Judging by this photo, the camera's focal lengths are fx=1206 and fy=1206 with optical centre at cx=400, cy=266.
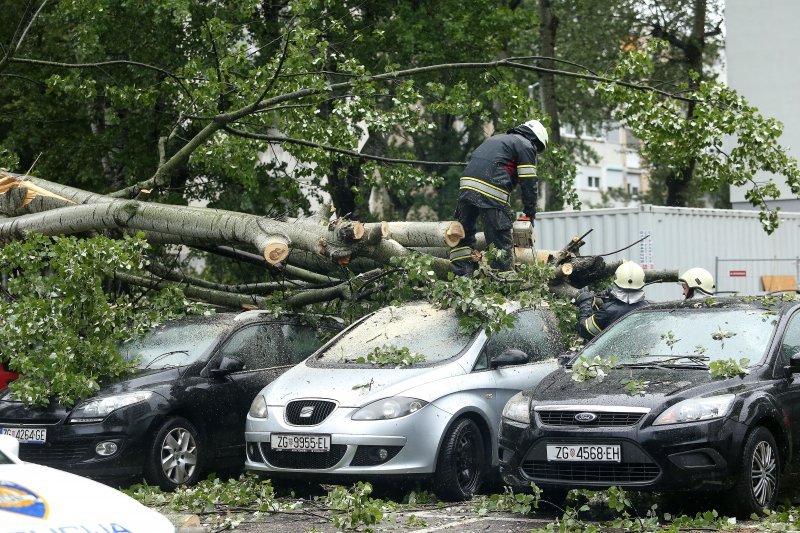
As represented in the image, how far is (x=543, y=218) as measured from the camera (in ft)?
64.3

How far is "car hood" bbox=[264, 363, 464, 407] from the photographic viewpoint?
9.10m

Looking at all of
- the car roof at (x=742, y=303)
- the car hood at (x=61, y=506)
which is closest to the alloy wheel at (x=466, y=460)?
the car roof at (x=742, y=303)

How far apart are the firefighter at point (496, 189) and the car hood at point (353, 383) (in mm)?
2228

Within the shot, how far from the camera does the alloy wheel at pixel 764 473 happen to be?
308 inches

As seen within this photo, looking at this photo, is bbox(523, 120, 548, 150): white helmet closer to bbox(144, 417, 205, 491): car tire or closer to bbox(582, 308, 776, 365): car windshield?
bbox(582, 308, 776, 365): car windshield

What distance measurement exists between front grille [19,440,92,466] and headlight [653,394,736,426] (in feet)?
15.4

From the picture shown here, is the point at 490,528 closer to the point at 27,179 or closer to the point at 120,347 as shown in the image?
the point at 120,347

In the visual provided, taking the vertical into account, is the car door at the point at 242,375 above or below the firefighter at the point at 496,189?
below

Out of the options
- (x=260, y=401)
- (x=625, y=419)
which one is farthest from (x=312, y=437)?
(x=625, y=419)

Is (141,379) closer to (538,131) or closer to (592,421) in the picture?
(592,421)

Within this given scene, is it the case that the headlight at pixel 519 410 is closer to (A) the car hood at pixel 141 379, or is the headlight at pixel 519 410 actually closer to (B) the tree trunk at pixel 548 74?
(A) the car hood at pixel 141 379

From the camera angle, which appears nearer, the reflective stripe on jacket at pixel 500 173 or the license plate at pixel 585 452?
the license plate at pixel 585 452

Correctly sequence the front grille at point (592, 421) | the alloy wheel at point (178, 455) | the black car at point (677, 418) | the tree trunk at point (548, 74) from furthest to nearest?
1. the tree trunk at point (548, 74)
2. the alloy wheel at point (178, 455)
3. the front grille at point (592, 421)
4. the black car at point (677, 418)

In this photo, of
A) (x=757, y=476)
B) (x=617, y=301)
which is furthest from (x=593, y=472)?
(x=617, y=301)
